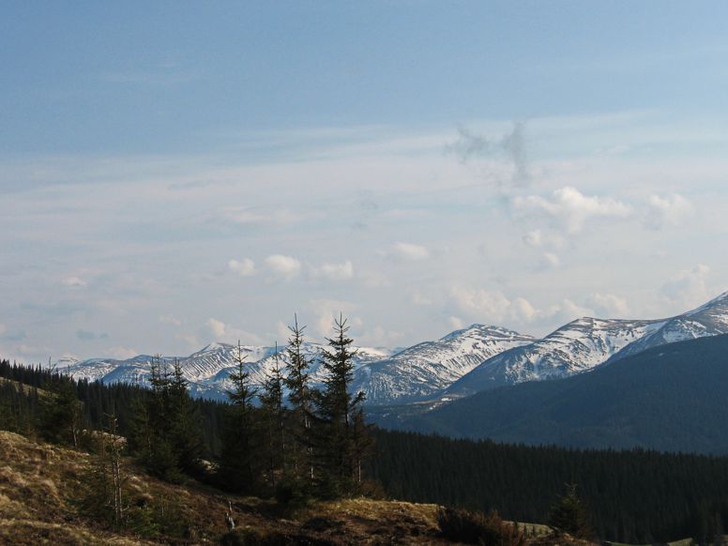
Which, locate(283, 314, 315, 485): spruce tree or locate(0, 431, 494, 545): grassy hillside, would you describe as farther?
locate(283, 314, 315, 485): spruce tree

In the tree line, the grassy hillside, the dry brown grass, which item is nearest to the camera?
the dry brown grass

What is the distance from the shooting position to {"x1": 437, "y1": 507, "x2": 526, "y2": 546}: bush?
39.1 meters

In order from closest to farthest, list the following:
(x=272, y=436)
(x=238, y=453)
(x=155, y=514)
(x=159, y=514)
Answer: (x=155, y=514)
(x=159, y=514)
(x=238, y=453)
(x=272, y=436)

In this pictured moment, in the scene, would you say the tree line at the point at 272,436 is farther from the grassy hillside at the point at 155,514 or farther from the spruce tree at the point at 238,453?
the grassy hillside at the point at 155,514

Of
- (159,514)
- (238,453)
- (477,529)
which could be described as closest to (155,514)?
(159,514)

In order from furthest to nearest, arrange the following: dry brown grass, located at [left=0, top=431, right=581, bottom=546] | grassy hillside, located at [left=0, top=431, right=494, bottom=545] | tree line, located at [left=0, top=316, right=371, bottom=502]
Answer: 1. tree line, located at [left=0, top=316, right=371, bottom=502]
2. grassy hillside, located at [left=0, top=431, right=494, bottom=545]
3. dry brown grass, located at [left=0, top=431, right=581, bottom=546]

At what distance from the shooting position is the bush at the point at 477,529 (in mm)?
39062

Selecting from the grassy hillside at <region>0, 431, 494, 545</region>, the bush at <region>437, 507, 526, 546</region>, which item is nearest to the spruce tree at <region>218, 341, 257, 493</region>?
the grassy hillside at <region>0, 431, 494, 545</region>

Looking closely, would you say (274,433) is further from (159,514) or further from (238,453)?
(159,514)

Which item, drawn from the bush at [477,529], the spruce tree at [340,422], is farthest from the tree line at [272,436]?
the bush at [477,529]

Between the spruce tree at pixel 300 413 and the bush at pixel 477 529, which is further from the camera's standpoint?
the spruce tree at pixel 300 413

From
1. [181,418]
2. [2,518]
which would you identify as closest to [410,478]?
[181,418]

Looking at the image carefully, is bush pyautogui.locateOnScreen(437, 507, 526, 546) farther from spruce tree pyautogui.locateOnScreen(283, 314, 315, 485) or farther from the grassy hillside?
spruce tree pyautogui.locateOnScreen(283, 314, 315, 485)

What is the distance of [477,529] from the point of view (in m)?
39.7
